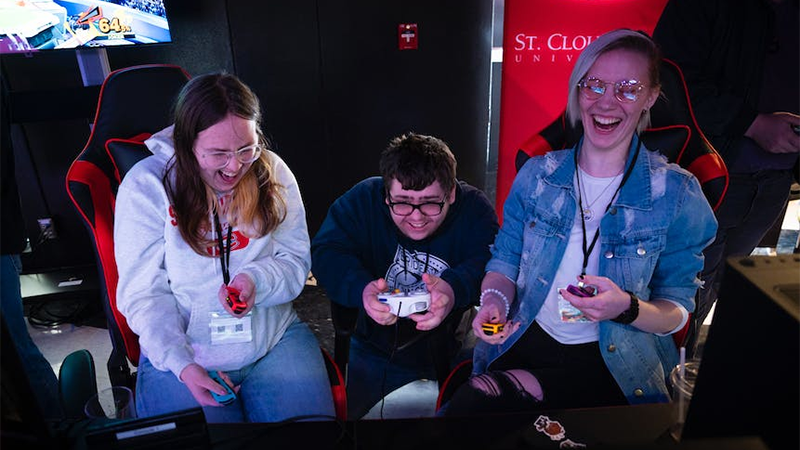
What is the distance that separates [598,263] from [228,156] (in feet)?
3.60

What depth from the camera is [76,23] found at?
2885 mm

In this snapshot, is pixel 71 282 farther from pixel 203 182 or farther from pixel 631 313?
pixel 631 313

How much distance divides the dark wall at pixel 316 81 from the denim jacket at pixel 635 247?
2.21 metres

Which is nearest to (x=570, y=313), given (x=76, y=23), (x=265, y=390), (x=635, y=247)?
(x=635, y=247)

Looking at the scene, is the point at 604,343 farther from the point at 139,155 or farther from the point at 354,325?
the point at 139,155

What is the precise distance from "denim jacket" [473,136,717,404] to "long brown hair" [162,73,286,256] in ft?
2.61

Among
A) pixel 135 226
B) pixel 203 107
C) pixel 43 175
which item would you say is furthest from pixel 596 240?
pixel 43 175

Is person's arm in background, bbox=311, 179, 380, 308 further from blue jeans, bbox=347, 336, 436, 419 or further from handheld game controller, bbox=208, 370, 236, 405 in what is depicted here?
handheld game controller, bbox=208, 370, 236, 405

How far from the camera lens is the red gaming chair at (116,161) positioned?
1670 mm

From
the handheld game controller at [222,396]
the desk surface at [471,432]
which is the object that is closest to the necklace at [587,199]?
the desk surface at [471,432]

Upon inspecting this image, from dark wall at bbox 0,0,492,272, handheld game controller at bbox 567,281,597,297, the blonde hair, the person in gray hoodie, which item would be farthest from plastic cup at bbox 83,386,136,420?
dark wall at bbox 0,0,492,272

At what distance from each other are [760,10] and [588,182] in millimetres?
1141

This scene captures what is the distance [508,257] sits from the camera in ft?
5.68

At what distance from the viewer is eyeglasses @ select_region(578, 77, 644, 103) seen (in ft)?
5.00
